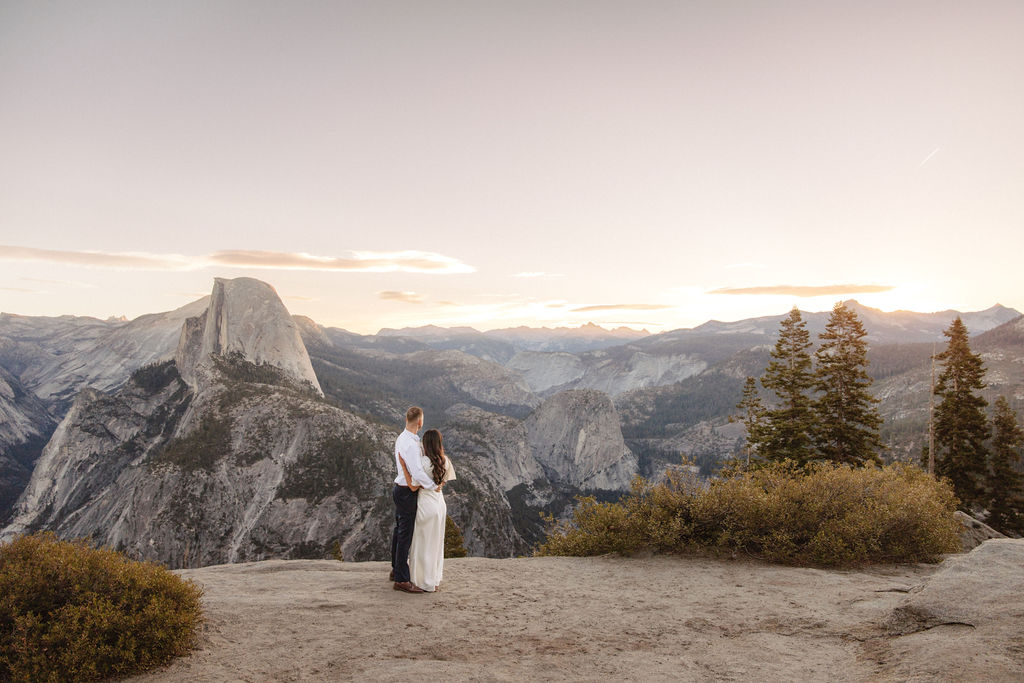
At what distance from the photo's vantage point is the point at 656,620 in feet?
24.6

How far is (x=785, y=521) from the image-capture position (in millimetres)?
11180

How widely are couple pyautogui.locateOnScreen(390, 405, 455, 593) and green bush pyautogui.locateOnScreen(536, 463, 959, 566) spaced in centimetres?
459

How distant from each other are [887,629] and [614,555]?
562 centimetres

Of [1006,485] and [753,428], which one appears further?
[753,428]

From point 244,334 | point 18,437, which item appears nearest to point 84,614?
point 244,334

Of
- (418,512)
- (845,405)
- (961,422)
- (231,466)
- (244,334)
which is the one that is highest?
(418,512)

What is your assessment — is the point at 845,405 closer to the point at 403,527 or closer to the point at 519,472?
the point at 403,527

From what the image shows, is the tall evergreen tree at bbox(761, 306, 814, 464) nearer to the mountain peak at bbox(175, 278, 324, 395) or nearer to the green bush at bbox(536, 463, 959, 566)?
the green bush at bbox(536, 463, 959, 566)

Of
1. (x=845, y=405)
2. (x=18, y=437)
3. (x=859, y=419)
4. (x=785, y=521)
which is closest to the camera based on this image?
(x=785, y=521)

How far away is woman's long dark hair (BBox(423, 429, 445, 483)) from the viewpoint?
28.6ft

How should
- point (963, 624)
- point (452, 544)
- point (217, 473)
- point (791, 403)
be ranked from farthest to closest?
1. point (217, 473)
2. point (791, 403)
3. point (452, 544)
4. point (963, 624)

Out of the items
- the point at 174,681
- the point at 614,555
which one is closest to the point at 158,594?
the point at 174,681

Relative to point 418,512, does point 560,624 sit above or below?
below

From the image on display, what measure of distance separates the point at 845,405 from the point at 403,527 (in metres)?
31.4
